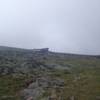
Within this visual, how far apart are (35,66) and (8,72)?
19837 mm

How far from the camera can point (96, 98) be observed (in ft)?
136

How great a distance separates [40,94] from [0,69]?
55962 millimetres

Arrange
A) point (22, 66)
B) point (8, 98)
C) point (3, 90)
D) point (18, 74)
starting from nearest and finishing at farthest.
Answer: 1. point (8, 98)
2. point (3, 90)
3. point (18, 74)
4. point (22, 66)

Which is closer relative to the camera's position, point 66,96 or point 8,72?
point 66,96

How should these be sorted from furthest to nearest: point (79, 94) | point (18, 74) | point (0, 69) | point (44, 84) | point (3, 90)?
point (0, 69), point (18, 74), point (3, 90), point (44, 84), point (79, 94)

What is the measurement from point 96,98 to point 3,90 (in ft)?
97.7

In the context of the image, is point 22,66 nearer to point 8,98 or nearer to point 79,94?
point 8,98

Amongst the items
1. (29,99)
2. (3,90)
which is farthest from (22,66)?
(29,99)

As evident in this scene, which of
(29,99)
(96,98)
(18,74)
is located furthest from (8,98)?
(18,74)

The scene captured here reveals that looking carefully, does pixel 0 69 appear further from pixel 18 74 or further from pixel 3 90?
pixel 3 90

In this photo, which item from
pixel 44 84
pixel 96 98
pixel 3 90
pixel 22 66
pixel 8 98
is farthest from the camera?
pixel 22 66

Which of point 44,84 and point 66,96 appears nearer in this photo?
point 66,96

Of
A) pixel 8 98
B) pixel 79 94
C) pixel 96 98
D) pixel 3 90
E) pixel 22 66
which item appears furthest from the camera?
pixel 22 66

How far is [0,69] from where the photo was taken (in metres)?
98.0
